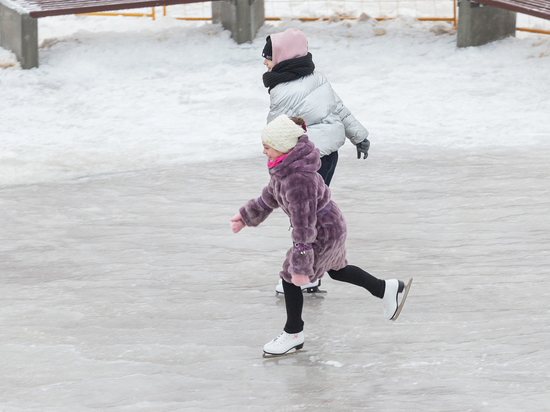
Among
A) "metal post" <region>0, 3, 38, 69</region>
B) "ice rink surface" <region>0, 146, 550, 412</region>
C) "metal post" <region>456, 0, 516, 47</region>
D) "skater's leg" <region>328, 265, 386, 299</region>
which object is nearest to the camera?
"ice rink surface" <region>0, 146, 550, 412</region>

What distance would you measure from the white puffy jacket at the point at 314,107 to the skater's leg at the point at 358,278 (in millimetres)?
Result: 781

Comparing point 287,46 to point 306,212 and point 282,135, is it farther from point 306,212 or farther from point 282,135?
point 306,212

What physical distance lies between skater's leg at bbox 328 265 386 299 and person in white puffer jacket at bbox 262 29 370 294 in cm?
58

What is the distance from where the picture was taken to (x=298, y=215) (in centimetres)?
378

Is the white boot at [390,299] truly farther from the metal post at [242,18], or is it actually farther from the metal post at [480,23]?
the metal post at [242,18]

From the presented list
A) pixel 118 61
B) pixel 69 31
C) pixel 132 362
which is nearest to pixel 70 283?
pixel 132 362

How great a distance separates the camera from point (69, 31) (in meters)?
12.8

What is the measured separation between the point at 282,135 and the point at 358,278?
0.90 m

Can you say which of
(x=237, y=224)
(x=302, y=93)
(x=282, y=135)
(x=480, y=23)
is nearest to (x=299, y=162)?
(x=282, y=135)

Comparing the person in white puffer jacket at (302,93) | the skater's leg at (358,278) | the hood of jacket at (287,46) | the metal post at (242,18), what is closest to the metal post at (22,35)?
the metal post at (242,18)

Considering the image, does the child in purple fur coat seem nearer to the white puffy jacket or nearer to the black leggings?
the black leggings

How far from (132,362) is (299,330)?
2.73ft

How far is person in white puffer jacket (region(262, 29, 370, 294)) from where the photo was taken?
14.7 feet

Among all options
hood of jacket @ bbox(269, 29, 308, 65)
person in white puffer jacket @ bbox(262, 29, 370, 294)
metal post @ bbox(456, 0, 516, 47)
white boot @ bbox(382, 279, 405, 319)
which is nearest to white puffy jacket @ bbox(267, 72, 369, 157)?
person in white puffer jacket @ bbox(262, 29, 370, 294)
